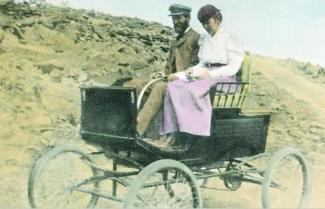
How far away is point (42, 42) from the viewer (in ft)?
28.8

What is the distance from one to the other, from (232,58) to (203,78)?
12.5 inches

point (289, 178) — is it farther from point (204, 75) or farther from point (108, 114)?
point (108, 114)

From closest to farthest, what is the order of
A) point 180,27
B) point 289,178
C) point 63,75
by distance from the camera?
point 180,27, point 289,178, point 63,75

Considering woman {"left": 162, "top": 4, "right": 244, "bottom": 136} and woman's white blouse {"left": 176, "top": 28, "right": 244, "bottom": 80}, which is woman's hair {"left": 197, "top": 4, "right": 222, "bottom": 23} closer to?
woman {"left": 162, "top": 4, "right": 244, "bottom": 136}

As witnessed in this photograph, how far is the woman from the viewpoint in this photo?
3654mm

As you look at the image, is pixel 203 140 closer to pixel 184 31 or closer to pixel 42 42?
pixel 184 31

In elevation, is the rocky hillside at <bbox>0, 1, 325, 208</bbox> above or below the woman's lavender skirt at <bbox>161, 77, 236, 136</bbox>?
below

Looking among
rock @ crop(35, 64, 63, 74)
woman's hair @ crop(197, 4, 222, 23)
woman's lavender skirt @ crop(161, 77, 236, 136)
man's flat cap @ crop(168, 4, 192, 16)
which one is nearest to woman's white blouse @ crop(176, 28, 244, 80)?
woman's hair @ crop(197, 4, 222, 23)

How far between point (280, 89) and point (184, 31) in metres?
7.90

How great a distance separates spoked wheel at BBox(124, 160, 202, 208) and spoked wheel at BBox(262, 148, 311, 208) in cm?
61

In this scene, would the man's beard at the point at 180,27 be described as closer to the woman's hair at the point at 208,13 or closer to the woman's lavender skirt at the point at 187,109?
the woman's hair at the point at 208,13

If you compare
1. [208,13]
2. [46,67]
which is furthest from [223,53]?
[46,67]

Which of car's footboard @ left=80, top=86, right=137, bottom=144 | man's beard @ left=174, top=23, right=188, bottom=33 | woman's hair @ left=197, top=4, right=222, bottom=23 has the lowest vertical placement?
car's footboard @ left=80, top=86, right=137, bottom=144

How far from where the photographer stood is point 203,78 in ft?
12.7
